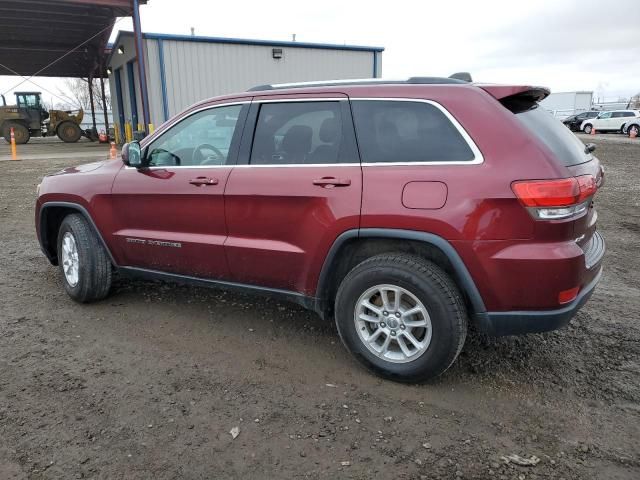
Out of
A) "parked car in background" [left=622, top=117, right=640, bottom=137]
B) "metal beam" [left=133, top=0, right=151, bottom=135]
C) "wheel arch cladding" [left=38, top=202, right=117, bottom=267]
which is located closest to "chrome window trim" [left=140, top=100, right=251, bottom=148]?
"wheel arch cladding" [left=38, top=202, right=117, bottom=267]

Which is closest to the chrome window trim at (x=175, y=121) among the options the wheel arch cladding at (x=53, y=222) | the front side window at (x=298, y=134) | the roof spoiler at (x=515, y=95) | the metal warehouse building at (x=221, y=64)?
the front side window at (x=298, y=134)

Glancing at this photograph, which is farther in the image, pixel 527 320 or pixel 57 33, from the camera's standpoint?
pixel 57 33

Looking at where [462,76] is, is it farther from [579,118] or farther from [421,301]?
[579,118]

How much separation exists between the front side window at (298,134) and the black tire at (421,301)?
0.75 metres

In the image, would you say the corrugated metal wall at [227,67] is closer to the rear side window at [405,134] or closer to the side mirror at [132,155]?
the side mirror at [132,155]

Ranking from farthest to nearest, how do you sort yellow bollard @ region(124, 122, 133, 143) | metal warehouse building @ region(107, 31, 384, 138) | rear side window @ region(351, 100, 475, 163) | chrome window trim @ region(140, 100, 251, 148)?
yellow bollard @ region(124, 122, 133, 143) → metal warehouse building @ region(107, 31, 384, 138) → chrome window trim @ region(140, 100, 251, 148) → rear side window @ region(351, 100, 475, 163)

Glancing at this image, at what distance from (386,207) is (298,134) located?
34.0 inches

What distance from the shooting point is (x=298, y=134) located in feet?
11.3

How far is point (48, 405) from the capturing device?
2934mm

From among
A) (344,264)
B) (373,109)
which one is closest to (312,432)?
(344,264)

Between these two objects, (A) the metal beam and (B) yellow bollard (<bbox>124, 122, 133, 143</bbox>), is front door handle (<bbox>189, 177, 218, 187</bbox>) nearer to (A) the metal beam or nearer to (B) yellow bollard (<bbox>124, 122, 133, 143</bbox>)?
(A) the metal beam

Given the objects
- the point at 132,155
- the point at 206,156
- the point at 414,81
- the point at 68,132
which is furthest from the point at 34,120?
the point at 414,81

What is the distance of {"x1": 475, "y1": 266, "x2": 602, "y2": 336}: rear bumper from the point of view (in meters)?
2.80

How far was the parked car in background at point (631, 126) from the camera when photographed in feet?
98.9
